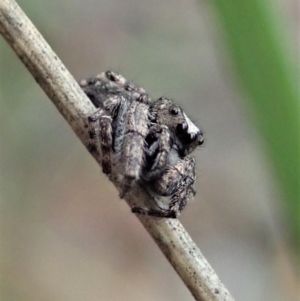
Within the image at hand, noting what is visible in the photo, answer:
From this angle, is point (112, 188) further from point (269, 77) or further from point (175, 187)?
point (269, 77)

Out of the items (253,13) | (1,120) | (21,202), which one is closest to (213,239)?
(21,202)

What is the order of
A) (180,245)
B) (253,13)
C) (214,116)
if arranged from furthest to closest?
(214,116), (180,245), (253,13)

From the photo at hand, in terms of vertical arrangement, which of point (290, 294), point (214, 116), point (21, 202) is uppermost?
point (214, 116)

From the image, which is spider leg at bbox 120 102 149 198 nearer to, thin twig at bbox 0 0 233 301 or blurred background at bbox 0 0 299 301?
thin twig at bbox 0 0 233 301

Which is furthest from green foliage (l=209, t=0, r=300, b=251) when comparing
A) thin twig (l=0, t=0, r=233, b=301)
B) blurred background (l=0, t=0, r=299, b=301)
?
blurred background (l=0, t=0, r=299, b=301)

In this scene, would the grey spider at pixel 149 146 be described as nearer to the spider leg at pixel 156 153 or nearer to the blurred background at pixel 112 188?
the spider leg at pixel 156 153

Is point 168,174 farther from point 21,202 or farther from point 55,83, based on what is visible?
point 21,202

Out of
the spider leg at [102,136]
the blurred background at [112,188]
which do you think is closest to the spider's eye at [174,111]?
the spider leg at [102,136]
